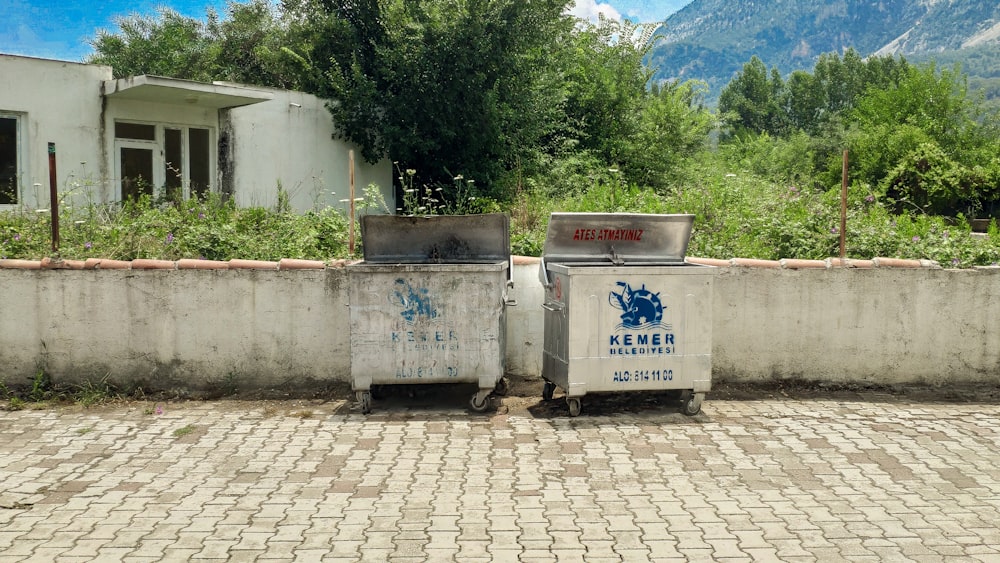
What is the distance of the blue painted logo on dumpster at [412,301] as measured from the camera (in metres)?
6.72

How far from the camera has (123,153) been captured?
55.8 ft

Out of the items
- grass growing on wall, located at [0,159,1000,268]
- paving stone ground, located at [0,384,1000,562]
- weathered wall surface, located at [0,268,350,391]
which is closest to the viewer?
paving stone ground, located at [0,384,1000,562]

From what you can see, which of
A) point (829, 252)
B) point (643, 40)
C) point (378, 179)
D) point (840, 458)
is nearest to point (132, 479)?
point (840, 458)

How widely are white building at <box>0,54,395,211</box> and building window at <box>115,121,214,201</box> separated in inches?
0.8

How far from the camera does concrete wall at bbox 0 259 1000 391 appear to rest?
723cm

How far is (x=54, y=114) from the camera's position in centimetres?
1584

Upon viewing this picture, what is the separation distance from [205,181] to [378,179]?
3.93 metres

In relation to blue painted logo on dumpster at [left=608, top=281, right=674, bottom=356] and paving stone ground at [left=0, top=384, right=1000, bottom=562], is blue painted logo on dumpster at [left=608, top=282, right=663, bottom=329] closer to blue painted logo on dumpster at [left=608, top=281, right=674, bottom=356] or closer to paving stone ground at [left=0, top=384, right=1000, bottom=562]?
blue painted logo on dumpster at [left=608, top=281, right=674, bottom=356]

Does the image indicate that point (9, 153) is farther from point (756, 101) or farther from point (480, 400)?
point (756, 101)

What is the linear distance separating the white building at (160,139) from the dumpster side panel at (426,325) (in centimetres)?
789

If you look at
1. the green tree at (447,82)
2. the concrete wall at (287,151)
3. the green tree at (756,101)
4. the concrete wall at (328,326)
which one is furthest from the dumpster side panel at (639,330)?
the green tree at (756,101)

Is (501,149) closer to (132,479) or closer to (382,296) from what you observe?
(382,296)

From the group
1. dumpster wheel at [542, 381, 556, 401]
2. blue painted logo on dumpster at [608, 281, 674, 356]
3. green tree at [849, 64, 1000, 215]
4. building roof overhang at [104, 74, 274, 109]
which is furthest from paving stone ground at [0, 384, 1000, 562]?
building roof overhang at [104, 74, 274, 109]

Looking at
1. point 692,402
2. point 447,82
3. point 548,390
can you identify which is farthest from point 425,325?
point 447,82
